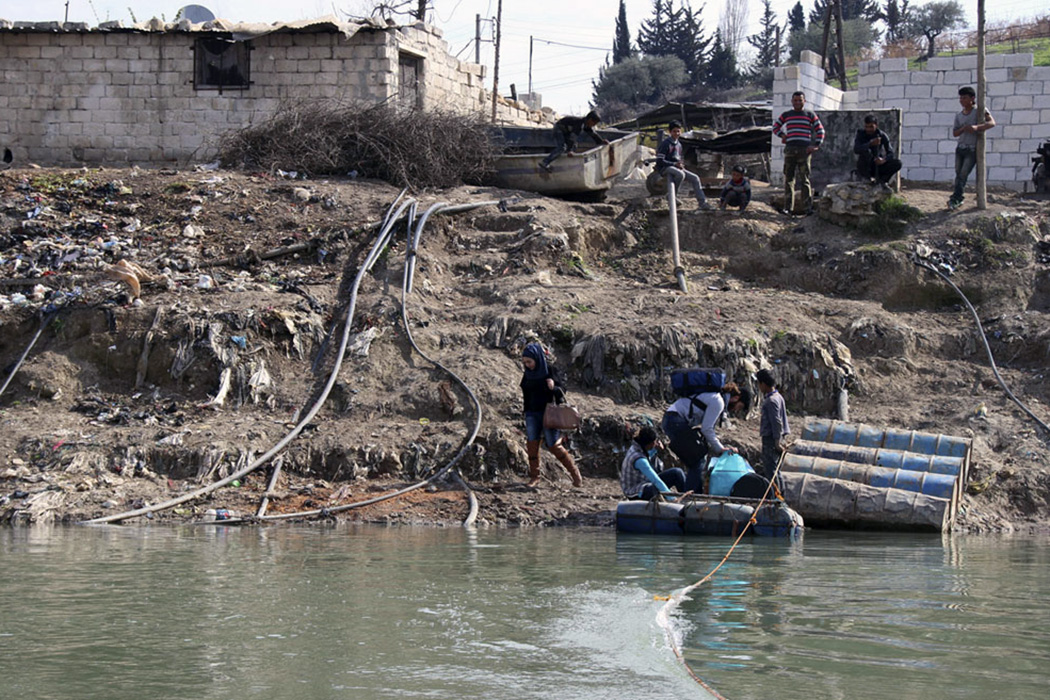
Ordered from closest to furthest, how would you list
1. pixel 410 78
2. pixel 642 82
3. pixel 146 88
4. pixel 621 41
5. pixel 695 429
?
pixel 695 429 < pixel 146 88 < pixel 410 78 < pixel 642 82 < pixel 621 41

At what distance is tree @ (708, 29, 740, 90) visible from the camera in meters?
61.3

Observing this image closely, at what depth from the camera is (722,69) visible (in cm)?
6191

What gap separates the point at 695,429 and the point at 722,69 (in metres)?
53.2

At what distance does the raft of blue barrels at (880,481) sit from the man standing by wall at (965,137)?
7.21 m

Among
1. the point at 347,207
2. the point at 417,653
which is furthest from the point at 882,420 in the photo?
the point at 417,653

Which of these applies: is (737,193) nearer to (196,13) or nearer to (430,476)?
(430,476)

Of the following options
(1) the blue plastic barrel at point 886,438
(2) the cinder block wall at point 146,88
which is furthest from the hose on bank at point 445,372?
(2) the cinder block wall at point 146,88

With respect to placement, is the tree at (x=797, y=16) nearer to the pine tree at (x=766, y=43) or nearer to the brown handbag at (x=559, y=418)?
the pine tree at (x=766, y=43)

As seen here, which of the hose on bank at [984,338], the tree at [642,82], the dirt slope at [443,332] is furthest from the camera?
the tree at [642,82]

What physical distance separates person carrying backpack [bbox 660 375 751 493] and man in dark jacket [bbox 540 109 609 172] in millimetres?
8606

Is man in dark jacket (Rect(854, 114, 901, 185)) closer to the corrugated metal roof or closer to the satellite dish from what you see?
the corrugated metal roof

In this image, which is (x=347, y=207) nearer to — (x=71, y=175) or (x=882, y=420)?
(x=71, y=175)

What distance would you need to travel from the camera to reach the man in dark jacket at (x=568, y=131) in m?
19.7

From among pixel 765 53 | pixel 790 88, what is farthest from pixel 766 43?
pixel 790 88
